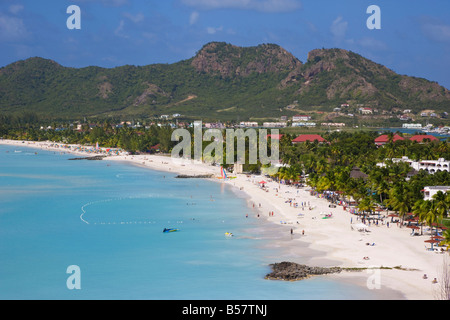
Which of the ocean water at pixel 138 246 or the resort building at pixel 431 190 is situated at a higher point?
the resort building at pixel 431 190

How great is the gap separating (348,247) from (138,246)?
22374 mm

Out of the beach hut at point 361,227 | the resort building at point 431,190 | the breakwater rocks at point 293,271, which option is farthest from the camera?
the resort building at point 431,190

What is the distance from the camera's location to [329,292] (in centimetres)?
4203

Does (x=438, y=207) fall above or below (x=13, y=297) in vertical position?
above

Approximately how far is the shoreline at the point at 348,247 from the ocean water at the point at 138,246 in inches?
83.4

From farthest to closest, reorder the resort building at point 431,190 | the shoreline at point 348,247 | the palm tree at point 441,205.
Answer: the resort building at point 431,190 → the palm tree at point 441,205 → the shoreline at point 348,247

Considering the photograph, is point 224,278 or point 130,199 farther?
point 130,199

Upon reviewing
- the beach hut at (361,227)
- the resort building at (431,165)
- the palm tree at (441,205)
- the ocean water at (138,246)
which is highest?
the resort building at (431,165)

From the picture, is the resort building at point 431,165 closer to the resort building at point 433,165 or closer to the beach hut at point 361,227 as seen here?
the resort building at point 433,165

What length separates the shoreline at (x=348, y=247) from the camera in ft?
144

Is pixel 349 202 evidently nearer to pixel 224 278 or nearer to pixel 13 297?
pixel 224 278

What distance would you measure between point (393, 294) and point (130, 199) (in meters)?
58.1

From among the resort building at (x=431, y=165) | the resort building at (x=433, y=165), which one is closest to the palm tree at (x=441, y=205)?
the resort building at (x=431, y=165)
